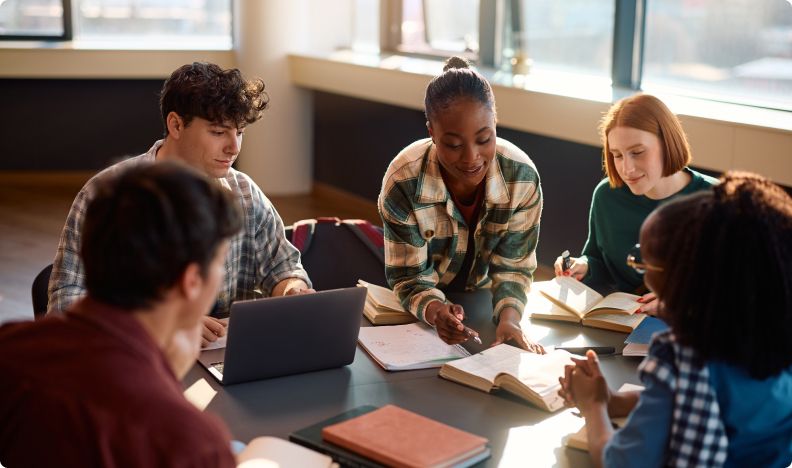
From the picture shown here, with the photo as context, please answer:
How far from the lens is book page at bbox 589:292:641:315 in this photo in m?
2.38

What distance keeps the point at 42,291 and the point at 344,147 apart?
4815 millimetres

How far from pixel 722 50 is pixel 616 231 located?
86.0 inches

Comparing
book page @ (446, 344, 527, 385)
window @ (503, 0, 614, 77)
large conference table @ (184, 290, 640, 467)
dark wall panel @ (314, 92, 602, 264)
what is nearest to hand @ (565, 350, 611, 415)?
large conference table @ (184, 290, 640, 467)

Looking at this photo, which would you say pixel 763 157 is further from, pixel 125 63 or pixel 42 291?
pixel 125 63

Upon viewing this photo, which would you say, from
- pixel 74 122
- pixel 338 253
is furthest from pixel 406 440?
pixel 74 122

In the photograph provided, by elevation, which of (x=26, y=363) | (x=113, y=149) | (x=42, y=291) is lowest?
(x=113, y=149)

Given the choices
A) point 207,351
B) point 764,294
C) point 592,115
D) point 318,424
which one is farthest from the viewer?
point 592,115

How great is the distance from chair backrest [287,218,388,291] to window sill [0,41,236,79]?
15.4 feet

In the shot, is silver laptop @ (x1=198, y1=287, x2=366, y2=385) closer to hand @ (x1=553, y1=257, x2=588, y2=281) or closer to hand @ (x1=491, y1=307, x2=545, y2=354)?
hand @ (x1=491, y1=307, x2=545, y2=354)

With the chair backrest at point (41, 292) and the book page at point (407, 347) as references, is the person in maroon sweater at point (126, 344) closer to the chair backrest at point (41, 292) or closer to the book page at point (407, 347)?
the book page at point (407, 347)

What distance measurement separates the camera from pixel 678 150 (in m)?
2.68

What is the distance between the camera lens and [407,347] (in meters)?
2.19

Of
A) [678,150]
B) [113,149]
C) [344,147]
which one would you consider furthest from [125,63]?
[678,150]

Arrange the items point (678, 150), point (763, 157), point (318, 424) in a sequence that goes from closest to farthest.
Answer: point (318, 424)
point (678, 150)
point (763, 157)
